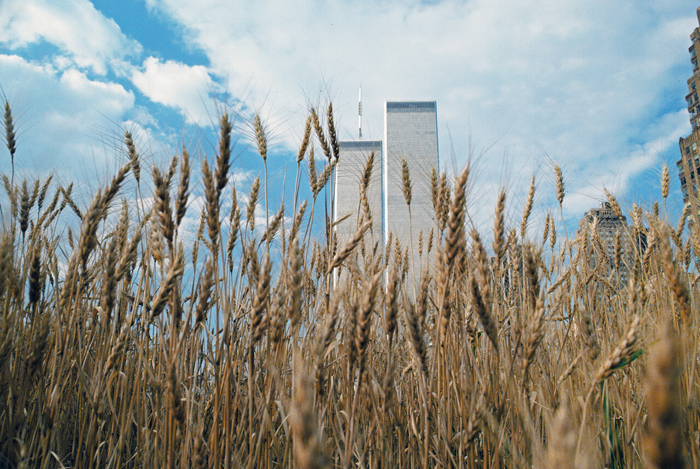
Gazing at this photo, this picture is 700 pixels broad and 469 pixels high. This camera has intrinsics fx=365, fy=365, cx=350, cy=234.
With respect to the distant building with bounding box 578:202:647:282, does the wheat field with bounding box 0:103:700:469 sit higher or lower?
lower

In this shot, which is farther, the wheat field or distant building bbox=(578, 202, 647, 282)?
distant building bbox=(578, 202, 647, 282)

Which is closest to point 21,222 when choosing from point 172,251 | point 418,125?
point 172,251

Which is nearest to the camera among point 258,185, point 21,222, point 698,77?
point 21,222

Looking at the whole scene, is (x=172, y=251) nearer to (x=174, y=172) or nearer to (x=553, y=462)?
(x=174, y=172)

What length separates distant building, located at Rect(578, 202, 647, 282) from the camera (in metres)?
3.25

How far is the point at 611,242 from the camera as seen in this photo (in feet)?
12.1

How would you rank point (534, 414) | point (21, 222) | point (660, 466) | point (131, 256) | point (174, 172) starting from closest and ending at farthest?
point (660, 466), point (131, 256), point (534, 414), point (174, 172), point (21, 222)

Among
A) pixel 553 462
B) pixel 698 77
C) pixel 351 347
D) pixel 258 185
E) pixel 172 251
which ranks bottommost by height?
pixel 553 462

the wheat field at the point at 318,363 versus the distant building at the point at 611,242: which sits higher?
the distant building at the point at 611,242

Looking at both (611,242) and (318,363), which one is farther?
(611,242)

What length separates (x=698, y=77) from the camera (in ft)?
147

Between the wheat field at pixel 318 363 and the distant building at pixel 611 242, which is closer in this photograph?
the wheat field at pixel 318 363

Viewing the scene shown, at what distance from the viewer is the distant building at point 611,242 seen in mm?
3254

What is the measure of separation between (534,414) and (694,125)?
64273 millimetres
